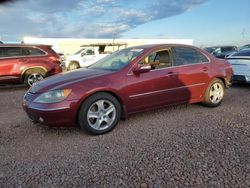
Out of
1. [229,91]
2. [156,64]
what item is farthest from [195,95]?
[229,91]

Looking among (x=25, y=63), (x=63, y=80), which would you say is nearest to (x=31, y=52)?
(x=25, y=63)

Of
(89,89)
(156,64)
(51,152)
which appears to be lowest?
(51,152)

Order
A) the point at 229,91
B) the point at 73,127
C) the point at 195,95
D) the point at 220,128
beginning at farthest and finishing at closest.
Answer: the point at 229,91 → the point at 195,95 → the point at 73,127 → the point at 220,128

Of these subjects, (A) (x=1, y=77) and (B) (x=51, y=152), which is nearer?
(B) (x=51, y=152)

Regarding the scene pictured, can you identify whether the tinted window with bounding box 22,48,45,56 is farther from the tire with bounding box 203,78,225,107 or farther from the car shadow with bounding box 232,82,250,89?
the car shadow with bounding box 232,82,250,89

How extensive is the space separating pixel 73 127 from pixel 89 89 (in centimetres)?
93

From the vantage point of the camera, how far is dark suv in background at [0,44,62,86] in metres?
9.63

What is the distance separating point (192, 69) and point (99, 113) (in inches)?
92.6

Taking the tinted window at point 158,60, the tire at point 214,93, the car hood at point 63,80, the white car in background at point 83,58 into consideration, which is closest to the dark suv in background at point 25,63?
the car hood at point 63,80

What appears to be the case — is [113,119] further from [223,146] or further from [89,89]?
[223,146]

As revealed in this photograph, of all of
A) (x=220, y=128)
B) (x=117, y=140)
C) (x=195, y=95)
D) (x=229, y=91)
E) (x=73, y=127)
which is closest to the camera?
(x=117, y=140)

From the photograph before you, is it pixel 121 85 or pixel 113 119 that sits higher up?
pixel 121 85

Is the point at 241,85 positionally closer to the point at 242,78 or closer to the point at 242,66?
the point at 242,78

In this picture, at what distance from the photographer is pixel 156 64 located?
533 cm
